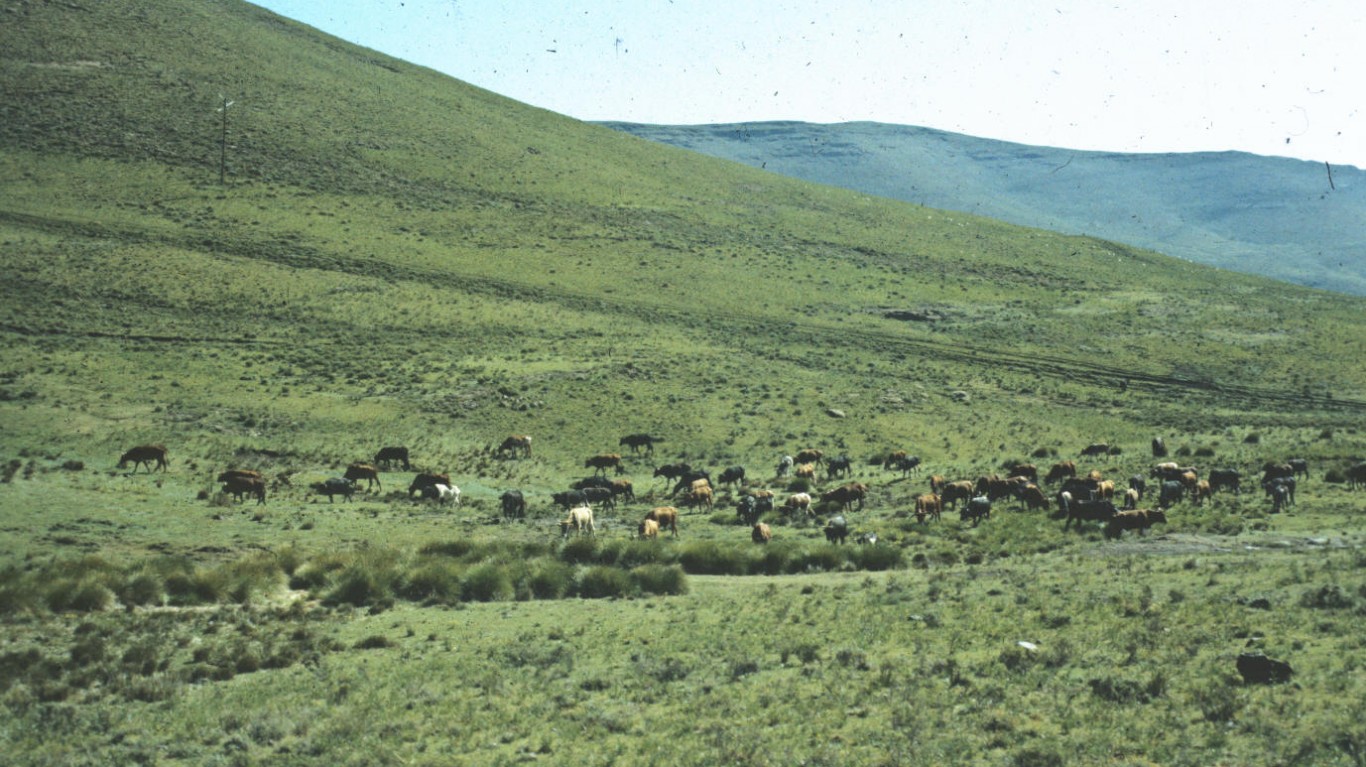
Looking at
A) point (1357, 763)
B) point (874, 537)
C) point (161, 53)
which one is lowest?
point (874, 537)

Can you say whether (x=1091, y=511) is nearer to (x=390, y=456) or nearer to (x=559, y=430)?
(x=390, y=456)

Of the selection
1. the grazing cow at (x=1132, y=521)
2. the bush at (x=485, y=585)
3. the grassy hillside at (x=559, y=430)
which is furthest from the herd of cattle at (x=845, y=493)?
the bush at (x=485, y=585)

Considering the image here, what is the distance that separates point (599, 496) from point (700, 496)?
12.4 feet

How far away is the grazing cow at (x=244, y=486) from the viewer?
34.8 meters

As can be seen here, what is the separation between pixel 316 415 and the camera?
5269cm

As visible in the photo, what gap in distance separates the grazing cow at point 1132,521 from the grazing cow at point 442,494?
21781 mm

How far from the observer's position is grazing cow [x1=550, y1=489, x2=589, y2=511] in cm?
3888

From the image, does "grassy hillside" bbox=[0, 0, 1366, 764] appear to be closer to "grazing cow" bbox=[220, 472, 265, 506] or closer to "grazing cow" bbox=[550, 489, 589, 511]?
"grazing cow" bbox=[550, 489, 589, 511]

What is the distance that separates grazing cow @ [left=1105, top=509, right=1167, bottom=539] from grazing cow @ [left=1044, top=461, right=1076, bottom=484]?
35.3ft

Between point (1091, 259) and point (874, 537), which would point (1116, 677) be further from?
point (1091, 259)

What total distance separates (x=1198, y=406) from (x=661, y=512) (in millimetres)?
48938

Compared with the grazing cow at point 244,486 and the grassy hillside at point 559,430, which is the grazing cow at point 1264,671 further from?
the grazing cow at point 244,486

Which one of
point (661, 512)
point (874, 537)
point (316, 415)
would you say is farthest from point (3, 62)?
point (874, 537)

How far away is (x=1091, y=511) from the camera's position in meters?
32.8
